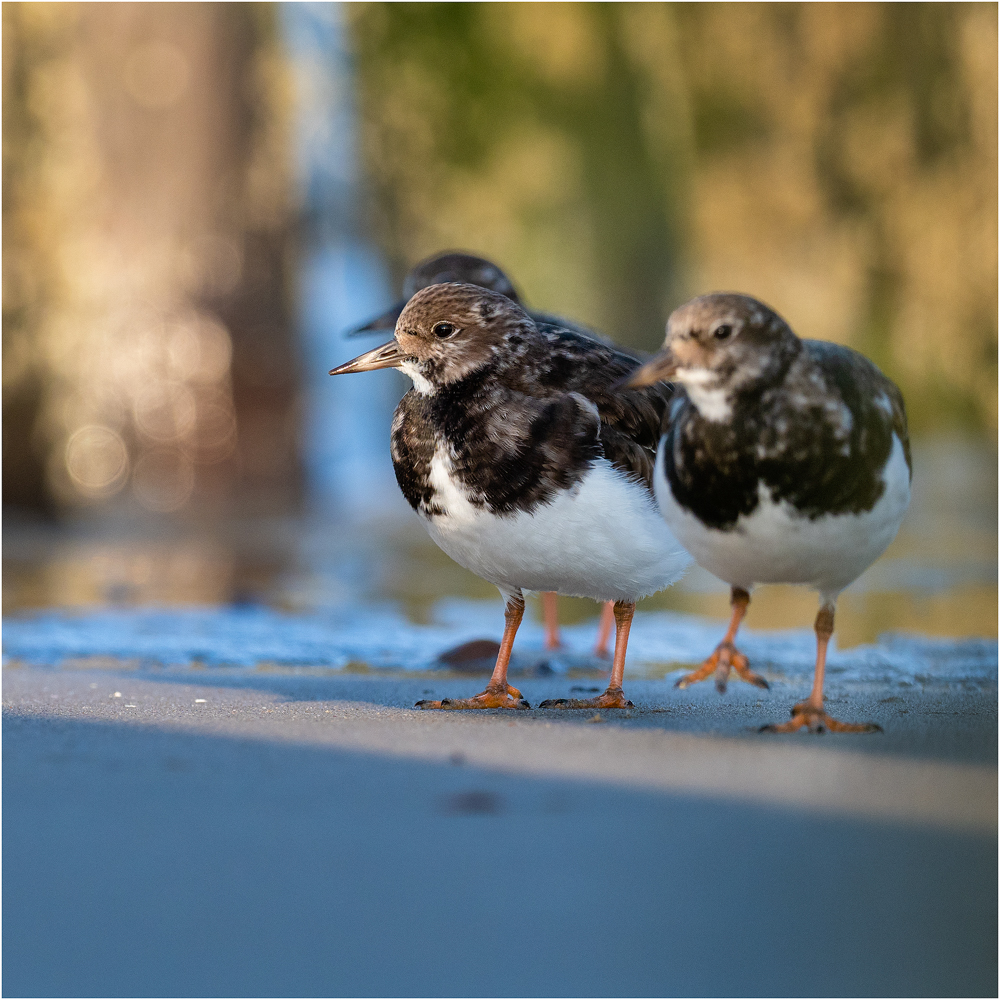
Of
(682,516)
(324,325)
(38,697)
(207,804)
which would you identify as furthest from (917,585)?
(324,325)

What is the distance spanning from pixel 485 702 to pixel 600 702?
29cm

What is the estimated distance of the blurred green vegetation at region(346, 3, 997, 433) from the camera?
12969 mm

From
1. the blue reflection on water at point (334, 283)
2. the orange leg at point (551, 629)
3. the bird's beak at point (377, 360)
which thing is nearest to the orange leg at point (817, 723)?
the bird's beak at point (377, 360)

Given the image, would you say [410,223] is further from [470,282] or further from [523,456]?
[523,456]

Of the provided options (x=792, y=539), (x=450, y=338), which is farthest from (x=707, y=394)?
(x=450, y=338)

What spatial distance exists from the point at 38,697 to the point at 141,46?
25.7 feet

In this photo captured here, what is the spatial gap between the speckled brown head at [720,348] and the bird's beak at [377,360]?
869 millimetres

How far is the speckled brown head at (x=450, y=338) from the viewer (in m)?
3.38

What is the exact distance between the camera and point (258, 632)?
15.7 ft

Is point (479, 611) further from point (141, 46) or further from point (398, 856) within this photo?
point (141, 46)

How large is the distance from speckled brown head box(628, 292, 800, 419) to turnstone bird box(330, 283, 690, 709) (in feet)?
1.60

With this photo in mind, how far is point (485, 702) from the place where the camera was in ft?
10.6

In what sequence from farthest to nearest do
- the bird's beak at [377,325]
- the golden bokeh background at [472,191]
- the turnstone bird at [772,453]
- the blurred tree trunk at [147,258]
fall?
the golden bokeh background at [472,191], the blurred tree trunk at [147,258], the bird's beak at [377,325], the turnstone bird at [772,453]

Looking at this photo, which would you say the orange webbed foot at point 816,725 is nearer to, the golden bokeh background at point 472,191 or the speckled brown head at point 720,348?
the speckled brown head at point 720,348
